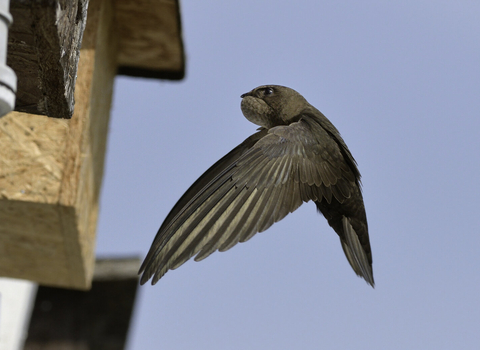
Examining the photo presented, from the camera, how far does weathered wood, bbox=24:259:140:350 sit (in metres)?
4.81

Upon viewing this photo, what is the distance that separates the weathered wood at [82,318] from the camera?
4.81 meters

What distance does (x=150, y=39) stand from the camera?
395 centimetres

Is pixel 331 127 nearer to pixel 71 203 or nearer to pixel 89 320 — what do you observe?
pixel 71 203

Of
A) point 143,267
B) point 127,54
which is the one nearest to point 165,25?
point 127,54

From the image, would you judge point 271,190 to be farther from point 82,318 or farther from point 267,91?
→ point 82,318

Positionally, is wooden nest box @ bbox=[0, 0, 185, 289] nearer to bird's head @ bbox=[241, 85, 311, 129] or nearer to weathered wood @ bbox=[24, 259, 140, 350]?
bird's head @ bbox=[241, 85, 311, 129]

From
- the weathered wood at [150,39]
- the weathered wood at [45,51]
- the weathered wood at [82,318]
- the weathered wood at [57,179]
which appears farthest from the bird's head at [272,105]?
the weathered wood at [82,318]

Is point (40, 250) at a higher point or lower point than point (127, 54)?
lower

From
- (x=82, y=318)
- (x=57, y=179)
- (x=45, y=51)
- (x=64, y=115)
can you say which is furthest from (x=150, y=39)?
(x=45, y=51)

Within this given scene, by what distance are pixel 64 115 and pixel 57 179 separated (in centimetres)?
72

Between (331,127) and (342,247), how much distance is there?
51cm

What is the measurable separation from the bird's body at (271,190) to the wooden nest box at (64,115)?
19.2 inches

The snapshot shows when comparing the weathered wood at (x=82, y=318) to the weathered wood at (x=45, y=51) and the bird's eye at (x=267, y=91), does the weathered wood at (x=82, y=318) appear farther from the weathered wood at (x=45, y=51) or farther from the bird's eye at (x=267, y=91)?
the weathered wood at (x=45, y=51)

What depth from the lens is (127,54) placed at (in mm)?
4074
